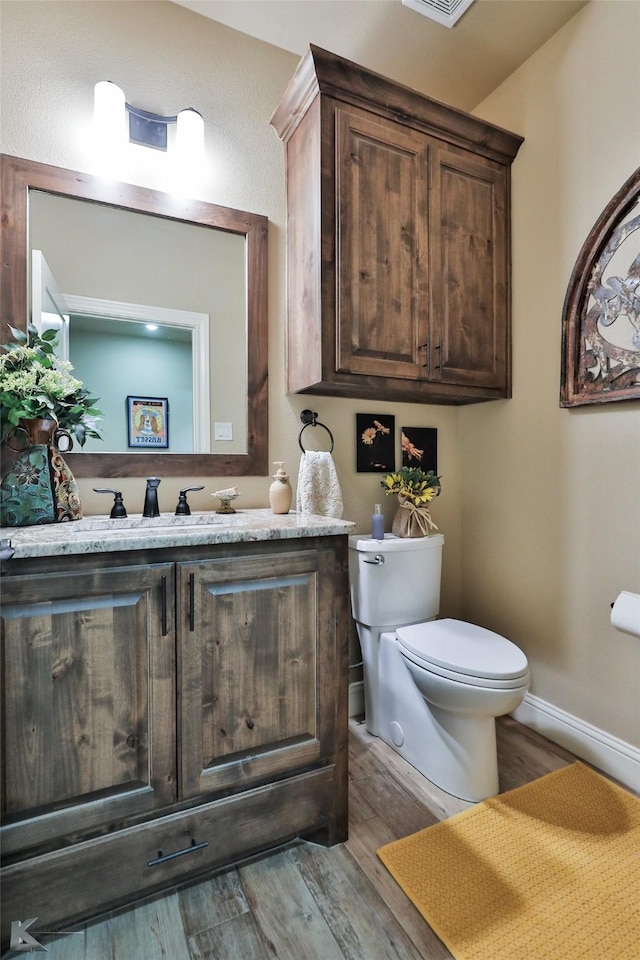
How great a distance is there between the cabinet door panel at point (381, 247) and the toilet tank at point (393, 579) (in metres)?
0.67

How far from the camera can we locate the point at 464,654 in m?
1.56

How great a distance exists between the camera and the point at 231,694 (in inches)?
49.3

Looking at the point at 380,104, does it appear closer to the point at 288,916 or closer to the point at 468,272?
the point at 468,272

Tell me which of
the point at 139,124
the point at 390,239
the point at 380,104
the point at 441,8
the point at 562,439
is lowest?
the point at 562,439

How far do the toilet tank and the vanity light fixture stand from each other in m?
1.63

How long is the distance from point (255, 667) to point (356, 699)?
3.32 ft

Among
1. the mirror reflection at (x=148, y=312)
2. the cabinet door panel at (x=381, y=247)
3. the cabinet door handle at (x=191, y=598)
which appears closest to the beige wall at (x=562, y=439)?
the cabinet door panel at (x=381, y=247)

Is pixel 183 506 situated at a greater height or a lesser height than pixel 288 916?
greater

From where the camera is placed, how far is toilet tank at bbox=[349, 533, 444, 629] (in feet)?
6.14

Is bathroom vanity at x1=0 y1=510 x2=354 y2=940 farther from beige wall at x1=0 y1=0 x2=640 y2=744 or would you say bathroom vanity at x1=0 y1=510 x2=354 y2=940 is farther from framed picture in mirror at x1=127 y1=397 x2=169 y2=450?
beige wall at x1=0 y1=0 x2=640 y2=744

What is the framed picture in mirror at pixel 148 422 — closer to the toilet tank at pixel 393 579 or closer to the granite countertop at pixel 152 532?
the granite countertop at pixel 152 532

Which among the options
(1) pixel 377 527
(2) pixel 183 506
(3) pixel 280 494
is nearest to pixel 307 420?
(3) pixel 280 494

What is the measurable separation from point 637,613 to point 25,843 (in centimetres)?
181

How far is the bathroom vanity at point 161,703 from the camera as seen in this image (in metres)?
1.05
